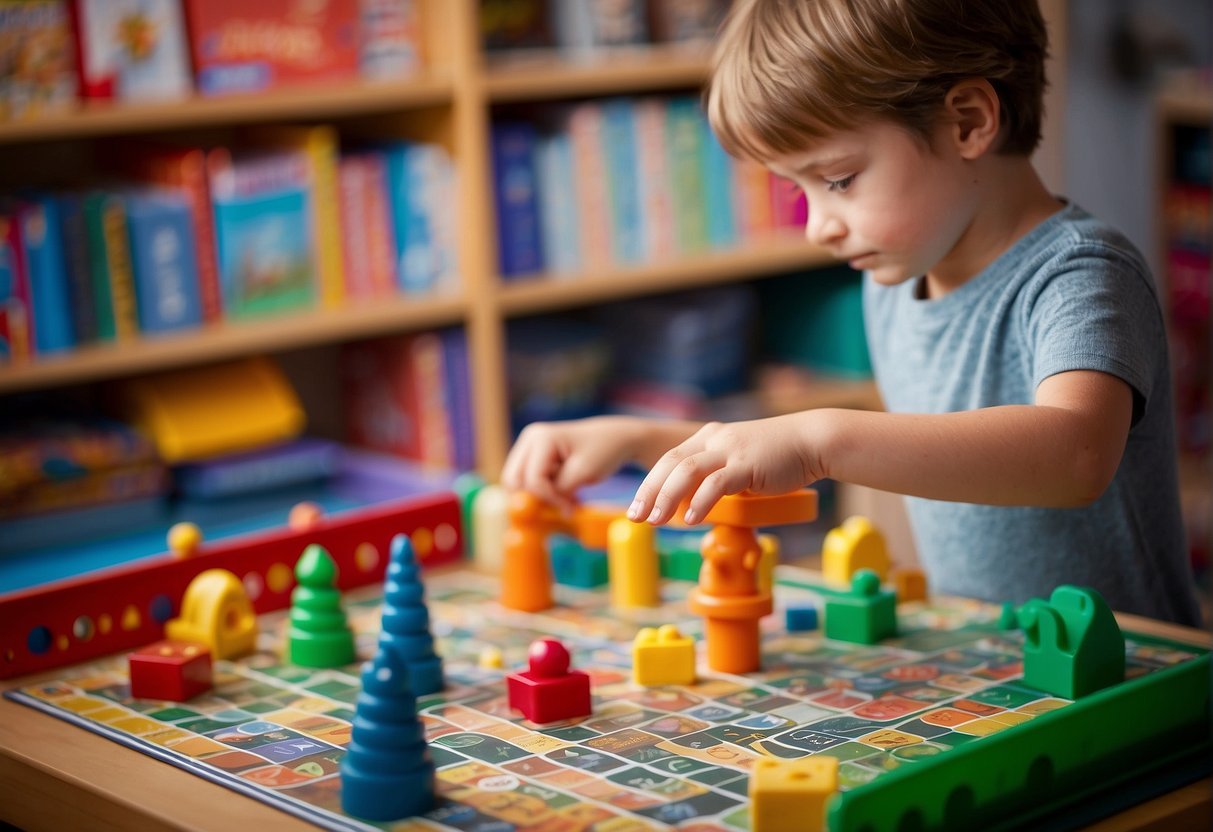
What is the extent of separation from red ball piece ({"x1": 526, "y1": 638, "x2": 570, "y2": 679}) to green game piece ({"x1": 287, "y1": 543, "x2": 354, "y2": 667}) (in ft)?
0.60

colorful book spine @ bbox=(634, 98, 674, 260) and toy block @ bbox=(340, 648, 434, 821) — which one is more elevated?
colorful book spine @ bbox=(634, 98, 674, 260)

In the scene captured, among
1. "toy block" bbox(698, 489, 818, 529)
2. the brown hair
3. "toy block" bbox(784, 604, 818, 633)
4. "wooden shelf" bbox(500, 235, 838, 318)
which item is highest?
the brown hair

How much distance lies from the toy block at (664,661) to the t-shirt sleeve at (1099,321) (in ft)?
0.96

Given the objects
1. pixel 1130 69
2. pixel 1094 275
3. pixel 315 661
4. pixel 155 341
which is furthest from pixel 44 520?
pixel 1130 69

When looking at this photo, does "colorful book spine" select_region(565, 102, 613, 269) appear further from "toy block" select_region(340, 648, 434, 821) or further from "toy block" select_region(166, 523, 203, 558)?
"toy block" select_region(340, 648, 434, 821)

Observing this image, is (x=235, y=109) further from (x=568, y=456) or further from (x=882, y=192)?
(x=882, y=192)

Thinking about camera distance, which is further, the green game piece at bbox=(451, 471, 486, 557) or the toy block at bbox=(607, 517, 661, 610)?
the green game piece at bbox=(451, 471, 486, 557)

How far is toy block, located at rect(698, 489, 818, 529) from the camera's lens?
3.23ft

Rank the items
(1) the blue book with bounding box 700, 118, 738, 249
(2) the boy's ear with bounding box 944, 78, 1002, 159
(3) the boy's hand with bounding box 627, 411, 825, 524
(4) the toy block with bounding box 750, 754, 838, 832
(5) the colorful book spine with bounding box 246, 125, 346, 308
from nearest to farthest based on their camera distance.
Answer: (4) the toy block with bounding box 750, 754, 838, 832 < (3) the boy's hand with bounding box 627, 411, 825, 524 < (2) the boy's ear with bounding box 944, 78, 1002, 159 < (5) the colorful book spine with bounding box 246, 125, 346, 308 < (1) the blue book with bounding box 700, 118, 738, 249

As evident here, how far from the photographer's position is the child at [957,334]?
0.91 m

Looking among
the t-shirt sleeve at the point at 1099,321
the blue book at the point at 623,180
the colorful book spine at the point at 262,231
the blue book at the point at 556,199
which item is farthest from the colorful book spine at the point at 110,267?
the t-shirt sleeve at the point at 1099,321

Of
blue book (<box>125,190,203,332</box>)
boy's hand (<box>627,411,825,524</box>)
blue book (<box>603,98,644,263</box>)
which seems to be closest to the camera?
boy's hand (<box>627,411,825,524</box>)

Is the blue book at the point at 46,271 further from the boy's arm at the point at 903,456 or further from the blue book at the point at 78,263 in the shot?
the boy's arm at the point at 903,456

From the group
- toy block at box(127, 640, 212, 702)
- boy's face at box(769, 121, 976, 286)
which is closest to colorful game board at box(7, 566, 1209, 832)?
toy block at box(127, 640, 212, 702)
